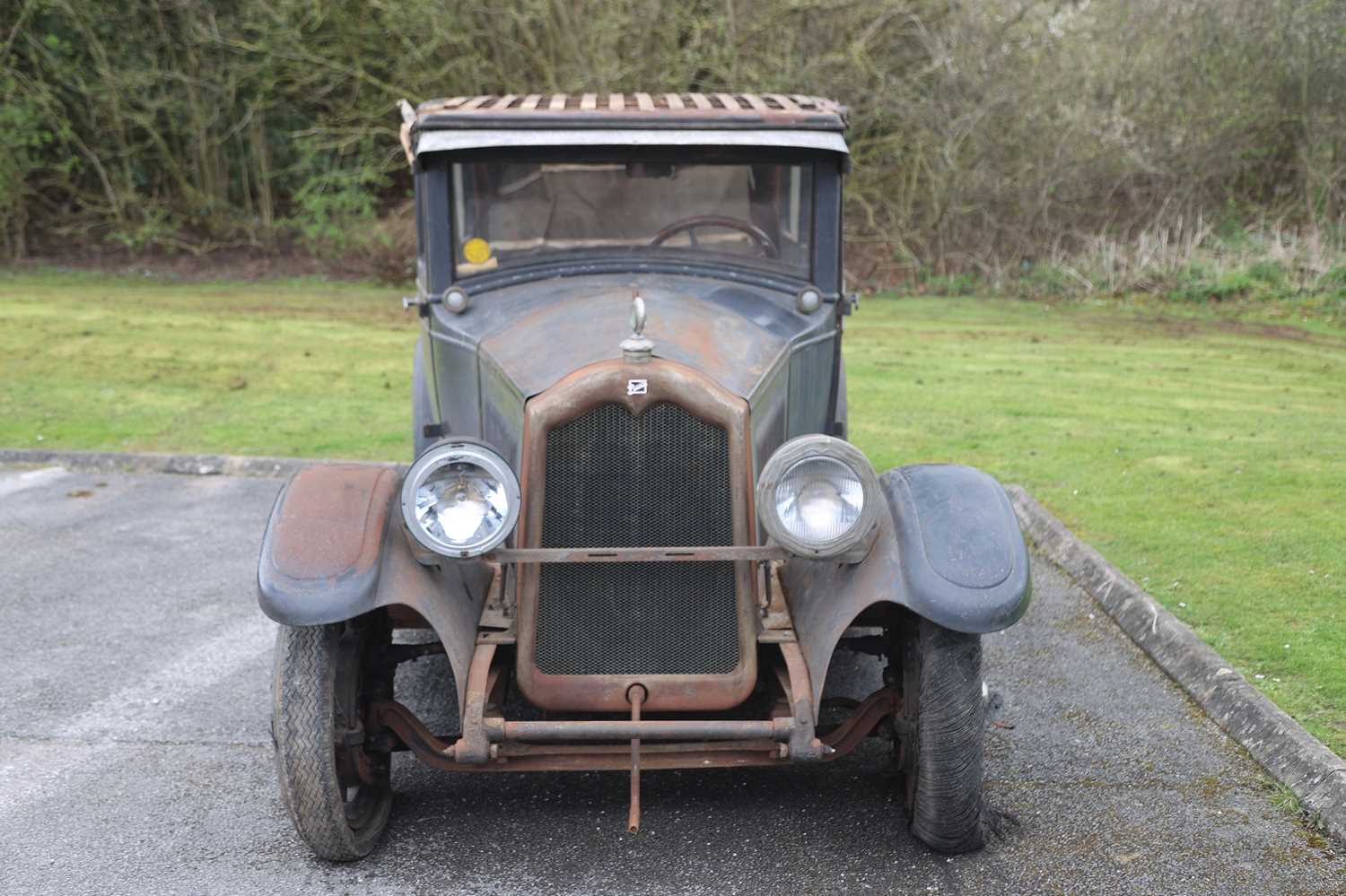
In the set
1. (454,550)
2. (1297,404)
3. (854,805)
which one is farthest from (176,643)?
(1297,404)

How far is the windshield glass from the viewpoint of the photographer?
4863mm

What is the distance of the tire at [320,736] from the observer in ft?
11.3

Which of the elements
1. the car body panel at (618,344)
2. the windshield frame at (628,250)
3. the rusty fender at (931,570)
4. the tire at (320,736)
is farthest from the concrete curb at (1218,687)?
the tire at (320,736)

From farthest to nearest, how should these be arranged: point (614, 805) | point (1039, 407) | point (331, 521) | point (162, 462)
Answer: point (1039, 407) → point (162, 462) → point (614, 805) → point (331, 521)

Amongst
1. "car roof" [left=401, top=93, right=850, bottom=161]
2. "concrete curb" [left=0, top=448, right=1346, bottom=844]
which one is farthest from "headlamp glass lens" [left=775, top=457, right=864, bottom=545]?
"car roof" [left=401, top=93, right=850, bottom=161]

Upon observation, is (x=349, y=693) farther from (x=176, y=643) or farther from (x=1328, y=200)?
(x=1328, y=200)

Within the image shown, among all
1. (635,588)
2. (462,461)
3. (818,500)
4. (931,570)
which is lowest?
(635,588)

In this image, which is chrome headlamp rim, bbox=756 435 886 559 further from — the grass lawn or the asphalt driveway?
the grass lawn

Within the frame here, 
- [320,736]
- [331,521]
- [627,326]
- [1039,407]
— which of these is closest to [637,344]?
[627,326]

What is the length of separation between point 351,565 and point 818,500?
1241 mm

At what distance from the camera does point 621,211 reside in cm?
490

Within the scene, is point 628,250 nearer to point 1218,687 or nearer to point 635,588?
point 635,588

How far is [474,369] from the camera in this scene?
4520mm

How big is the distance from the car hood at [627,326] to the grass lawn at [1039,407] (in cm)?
208
